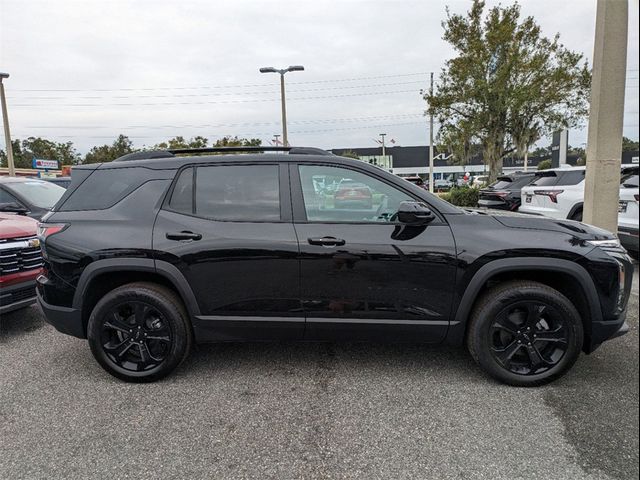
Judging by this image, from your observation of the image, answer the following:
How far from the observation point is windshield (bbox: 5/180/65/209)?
23.2 feet

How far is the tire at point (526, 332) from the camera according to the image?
10.1 ft

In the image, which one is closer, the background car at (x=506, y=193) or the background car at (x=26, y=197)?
the background car at (x=26, y=197)

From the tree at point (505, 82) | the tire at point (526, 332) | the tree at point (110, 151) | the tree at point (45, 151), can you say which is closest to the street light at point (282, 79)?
the tree at point (505, 82)

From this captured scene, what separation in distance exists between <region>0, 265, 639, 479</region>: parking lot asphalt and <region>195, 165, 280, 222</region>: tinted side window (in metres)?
1.32

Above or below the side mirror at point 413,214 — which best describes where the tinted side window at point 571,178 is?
above

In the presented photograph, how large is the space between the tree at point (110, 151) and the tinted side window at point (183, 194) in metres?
41.0

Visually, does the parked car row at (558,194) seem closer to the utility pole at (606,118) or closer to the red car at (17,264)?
the utility pole at (606,118)

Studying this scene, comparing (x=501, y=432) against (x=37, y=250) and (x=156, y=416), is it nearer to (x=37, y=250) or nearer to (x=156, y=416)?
(x=156, y=416)

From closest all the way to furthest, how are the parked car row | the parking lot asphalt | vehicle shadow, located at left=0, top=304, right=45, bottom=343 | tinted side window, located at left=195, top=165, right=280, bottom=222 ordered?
the parking lot asphalt < tinted side window, located at left=195, top=165, right=280, bottom=222 < vehicle shadow, located at left=0, top=304, right=45, bottom=343 < the parked car row

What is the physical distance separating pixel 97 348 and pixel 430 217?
279 centimetres

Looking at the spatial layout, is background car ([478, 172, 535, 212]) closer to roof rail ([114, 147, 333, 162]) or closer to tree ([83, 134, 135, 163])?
roof rail ([114, 147, 333, 162])

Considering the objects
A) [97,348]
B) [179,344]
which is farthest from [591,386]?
[97,348]

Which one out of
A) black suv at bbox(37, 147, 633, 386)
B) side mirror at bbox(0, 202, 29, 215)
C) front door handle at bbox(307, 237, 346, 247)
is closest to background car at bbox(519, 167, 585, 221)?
black suv at bbox(37, 147, 633, 386)

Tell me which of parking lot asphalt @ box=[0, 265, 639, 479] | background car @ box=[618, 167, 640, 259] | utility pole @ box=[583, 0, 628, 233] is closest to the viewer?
parking lot asphalt @ box=[0, 265, 639, 479]
